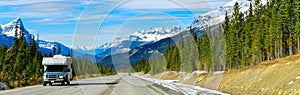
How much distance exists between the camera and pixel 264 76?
106 feet

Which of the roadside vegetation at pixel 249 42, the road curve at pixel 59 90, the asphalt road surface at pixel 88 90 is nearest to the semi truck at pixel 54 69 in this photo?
the asphalt road surface at pixel 88 90

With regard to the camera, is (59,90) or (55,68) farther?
(55,68)

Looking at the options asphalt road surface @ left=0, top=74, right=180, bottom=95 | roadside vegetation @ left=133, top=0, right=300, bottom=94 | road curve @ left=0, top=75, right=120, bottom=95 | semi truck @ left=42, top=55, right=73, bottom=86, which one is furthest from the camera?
roadside vegetation @ left=133, top=0, right=300, bottom=94

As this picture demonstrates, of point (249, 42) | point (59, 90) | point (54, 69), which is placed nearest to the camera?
point (59, 90)

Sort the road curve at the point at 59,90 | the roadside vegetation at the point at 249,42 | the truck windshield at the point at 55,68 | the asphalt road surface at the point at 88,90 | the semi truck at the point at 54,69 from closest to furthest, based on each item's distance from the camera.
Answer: the road curve at the point at 59,90, the asphalt road surface at the point at 88,90, the semi truck at the point at 54,69, the truck windshield at the point at 55,68, the roadside vegetation at the point at 249,42

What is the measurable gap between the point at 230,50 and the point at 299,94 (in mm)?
87054

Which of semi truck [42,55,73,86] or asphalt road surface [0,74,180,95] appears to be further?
semi truck [42,55,73,86]

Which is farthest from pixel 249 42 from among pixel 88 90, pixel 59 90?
pixel 59 90

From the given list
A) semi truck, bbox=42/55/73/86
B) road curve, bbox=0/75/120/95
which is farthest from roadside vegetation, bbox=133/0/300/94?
road curve, bbox=0/75/120/95

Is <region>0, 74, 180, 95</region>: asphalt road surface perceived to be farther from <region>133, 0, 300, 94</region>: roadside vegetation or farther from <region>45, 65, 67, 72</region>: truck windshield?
<region>133, 0, 300, 94</region>: roadside vegetation

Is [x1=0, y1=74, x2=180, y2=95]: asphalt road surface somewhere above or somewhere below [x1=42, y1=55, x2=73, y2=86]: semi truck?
below

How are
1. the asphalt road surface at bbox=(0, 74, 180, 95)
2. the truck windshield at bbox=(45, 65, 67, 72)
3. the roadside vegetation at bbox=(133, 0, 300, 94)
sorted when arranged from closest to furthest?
the asphalt road surface at bbox=(0, 74, 180, 95), the truck windshield at bbox=(45, 65, 67, 72), the roadside vegetation at bbox=(133, 0, 300, 94)

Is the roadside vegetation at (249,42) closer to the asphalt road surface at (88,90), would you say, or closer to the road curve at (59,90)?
the asphalt road surface at (88,90)

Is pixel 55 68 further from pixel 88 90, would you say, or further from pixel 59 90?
pixel 88 90
